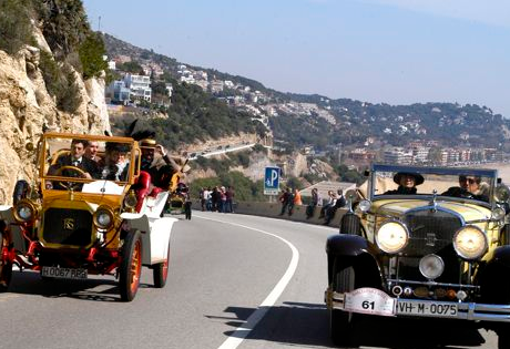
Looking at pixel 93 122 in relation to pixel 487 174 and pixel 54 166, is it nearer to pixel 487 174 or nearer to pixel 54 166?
pixel 54 166

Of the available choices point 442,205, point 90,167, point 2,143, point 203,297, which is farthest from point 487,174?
point 2,143

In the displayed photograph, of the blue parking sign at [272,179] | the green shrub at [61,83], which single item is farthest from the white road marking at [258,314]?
the blue parking sign at [272,179]

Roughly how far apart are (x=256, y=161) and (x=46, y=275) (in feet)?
419

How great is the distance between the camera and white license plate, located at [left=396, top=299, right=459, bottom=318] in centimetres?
909

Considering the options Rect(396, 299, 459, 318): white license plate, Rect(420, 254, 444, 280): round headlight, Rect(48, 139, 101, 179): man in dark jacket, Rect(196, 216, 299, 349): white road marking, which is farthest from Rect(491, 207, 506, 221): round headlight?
Rect(48, 139, 101, 179): man in dark jacket

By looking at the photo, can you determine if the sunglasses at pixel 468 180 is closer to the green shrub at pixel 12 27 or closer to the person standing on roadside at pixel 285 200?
the green shrub at pixel 12 27

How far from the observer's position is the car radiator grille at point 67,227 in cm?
1197

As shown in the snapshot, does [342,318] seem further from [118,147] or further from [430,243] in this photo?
[118,147]

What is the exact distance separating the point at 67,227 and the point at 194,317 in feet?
6.80

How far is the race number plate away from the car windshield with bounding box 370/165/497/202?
214 centimetres

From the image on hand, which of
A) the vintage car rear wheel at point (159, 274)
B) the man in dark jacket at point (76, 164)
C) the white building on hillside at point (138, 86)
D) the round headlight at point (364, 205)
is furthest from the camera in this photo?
the white building on hillside at point (138, 86)

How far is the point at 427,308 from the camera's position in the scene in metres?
9.13

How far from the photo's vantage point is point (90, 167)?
520 inches

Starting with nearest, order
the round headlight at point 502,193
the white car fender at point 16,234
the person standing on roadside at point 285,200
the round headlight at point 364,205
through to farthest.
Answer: the round headlight at point 364,205 → the round headlight at point 502,193 → the white car fender at point 16,234 → the person standing on roadside at point 285,200
